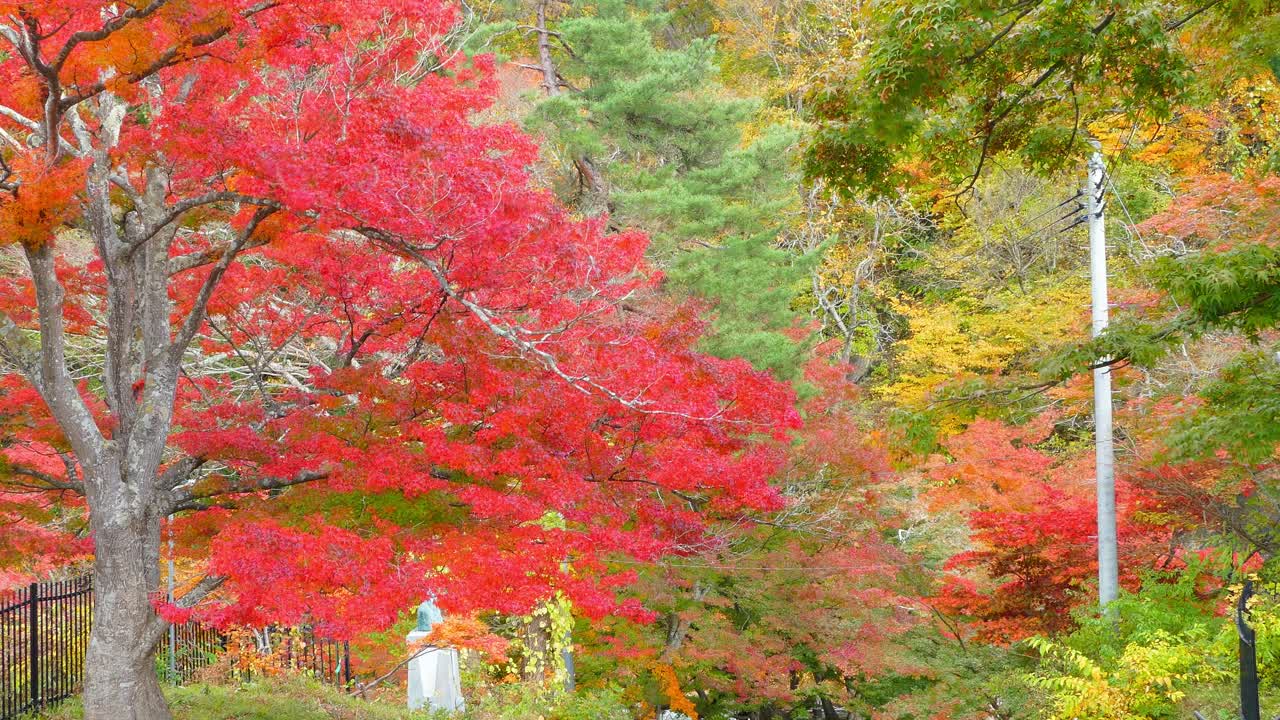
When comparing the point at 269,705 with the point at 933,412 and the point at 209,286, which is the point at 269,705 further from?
the point at 933,412

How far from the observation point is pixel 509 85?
1995 centimetres

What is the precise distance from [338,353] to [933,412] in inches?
192

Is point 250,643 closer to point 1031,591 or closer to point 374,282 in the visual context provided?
point 374,282

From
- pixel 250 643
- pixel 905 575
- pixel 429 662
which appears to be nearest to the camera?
pixel 429 662

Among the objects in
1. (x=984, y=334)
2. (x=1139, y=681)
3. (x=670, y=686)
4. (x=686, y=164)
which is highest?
(x=686, y=164)

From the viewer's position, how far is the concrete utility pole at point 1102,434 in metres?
11.9

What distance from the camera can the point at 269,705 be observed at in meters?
9.90

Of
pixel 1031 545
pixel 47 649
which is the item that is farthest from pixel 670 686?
pixel 47 649

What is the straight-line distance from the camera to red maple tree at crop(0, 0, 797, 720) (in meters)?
6.47

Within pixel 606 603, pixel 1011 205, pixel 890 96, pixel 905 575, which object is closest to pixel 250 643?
pixel 606 603

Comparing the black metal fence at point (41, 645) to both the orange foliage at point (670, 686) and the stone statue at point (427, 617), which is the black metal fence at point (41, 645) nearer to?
the stone statue at point (427, 617)

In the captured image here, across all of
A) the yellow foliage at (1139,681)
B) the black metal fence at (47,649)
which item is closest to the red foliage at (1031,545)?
the yellow foliage at (1139,681)

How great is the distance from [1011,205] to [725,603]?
14.5 m

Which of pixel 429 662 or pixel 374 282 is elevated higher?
pixel 374 282
